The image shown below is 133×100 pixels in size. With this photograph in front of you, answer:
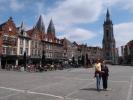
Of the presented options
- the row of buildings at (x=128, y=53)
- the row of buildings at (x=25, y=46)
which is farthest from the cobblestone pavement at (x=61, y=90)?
the row of buildings at (x=128, y=53)

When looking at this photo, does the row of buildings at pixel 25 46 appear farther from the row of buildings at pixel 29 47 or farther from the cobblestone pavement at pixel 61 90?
the cobblestone pavement at pixel 61 90

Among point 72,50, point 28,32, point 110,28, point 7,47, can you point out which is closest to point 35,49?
point 28,32

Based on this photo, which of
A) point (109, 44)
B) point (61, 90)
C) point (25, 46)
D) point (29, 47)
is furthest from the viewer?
point (109, 44)

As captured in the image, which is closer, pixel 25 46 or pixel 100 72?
pixel 100 72

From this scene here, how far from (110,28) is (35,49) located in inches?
4422

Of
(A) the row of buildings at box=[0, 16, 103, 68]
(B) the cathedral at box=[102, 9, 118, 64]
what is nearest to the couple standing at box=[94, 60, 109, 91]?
(A) the row of buildings at box=[0, 16, 103, 68]

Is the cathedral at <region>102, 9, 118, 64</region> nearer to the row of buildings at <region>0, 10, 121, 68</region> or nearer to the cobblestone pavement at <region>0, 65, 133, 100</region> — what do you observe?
the row of buildings at <region>0, 10, 121, 68</region>

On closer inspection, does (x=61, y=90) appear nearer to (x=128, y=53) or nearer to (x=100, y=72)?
(x=100, y=72)

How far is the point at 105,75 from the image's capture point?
1556cm

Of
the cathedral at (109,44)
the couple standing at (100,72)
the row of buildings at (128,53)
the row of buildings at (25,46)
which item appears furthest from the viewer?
the cathedral at (109,44)

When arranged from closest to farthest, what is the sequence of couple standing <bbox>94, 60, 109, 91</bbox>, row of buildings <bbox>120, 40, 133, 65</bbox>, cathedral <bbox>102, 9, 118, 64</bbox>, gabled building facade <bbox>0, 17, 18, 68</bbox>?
couple standing <bbox>94, 60, 109, 91</bbox>, gabled building facade <bbox>0, 17, 18, 68</bbox>, row of buildings <bbox>120, 40, 133, 65</bbox>, cathedral <bbox>102, 9, 118, 64</bbox>

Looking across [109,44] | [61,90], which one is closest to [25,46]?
[61,90]

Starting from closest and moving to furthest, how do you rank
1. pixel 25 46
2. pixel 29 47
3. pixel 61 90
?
pixel 61 90
pixel 25 46
pixel 29 47

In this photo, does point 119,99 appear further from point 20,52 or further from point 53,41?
point 53,41
